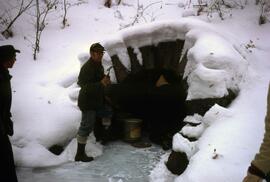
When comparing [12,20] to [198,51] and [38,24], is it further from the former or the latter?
[198,51]

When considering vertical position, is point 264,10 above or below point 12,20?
above

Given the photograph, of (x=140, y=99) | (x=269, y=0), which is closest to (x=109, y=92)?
(x=140, y=99)

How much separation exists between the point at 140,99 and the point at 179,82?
113cm

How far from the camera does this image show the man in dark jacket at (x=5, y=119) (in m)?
4.29

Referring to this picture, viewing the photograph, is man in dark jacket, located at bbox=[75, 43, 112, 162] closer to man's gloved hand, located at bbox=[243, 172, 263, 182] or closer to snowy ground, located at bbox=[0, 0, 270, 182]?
snowy ground, located at bbox=[0, 0, 270, 182]

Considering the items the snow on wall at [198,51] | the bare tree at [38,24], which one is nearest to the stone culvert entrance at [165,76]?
the snow on wall at [198,51]

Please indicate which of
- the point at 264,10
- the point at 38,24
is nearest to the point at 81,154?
the point at 38,24

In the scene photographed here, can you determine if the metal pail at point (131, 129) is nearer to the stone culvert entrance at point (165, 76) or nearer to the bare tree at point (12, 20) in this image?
the stone culvert entrance at point (165, 76)

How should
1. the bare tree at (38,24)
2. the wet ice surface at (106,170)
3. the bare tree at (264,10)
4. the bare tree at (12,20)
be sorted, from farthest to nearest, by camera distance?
the bare tree at (12,20), the bare tree at (38,24), the bare tree at (264,10), the wet ice surface at (106,170)

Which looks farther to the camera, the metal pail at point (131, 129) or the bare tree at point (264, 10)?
the bare tree at point (264, 10)

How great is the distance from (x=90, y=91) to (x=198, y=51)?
182 centimetres

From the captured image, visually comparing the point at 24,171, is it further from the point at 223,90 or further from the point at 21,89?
the point at 223,90

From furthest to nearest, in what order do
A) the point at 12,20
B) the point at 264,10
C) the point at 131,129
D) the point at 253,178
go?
the point at 12,20 < the point at 264,10 < the point at 131,129 < the point at 253,178

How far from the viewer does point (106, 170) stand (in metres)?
5.70
